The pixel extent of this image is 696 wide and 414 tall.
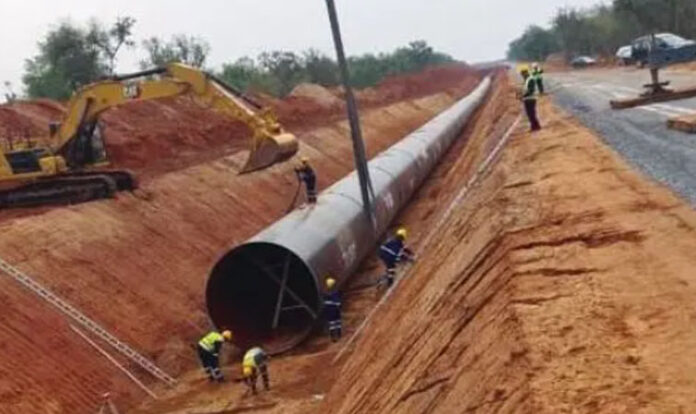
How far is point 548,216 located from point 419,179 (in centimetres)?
1903

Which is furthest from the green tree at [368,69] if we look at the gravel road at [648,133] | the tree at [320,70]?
the gravel road at [648,133]

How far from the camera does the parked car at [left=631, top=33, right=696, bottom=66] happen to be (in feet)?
147

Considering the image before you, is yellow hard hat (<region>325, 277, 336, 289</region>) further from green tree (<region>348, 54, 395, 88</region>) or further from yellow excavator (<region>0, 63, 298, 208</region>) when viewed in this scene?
green tree (<region>348, 54, 395, 88</region>)

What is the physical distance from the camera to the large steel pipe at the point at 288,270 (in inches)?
682

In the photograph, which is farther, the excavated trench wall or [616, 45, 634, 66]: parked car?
[616, 45, 634, 66]: parked car

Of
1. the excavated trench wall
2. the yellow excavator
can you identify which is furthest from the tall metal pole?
the excavated trench wall

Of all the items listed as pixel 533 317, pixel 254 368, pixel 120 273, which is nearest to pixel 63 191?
pixel 120 273

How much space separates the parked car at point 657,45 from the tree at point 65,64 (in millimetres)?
34324

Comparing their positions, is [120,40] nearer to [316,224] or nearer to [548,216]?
[316,224]

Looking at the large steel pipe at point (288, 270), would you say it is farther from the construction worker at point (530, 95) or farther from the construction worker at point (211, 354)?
the construction worker at point (530, 95)

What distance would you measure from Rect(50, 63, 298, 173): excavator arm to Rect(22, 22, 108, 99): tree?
37810 mm

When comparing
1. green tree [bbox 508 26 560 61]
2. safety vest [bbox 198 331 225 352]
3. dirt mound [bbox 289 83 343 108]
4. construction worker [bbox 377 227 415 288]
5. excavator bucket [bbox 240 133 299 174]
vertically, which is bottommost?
green tree [bbox 508 26 560 61]

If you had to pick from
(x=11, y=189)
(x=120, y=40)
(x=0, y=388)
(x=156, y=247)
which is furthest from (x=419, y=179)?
(x=120, y=40)

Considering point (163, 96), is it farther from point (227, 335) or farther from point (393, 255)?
point (227, 335)
